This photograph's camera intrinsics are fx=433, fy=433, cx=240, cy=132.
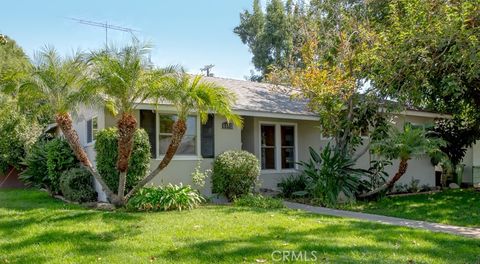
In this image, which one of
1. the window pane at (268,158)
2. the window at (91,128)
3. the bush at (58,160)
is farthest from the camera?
the window pane at (268,158)

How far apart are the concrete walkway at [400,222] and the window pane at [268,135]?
3776mm

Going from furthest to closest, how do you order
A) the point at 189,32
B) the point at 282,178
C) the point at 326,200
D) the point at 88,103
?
1. the point at 189,32
2. the point at 282,178
3. the point at 326,200
4. the point at 88,103

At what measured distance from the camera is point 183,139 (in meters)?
13.2

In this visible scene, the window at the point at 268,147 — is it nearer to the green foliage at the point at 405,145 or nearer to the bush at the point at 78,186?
the green foliage at the point at 405,145

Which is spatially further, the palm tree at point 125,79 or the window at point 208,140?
the window at point 208,140

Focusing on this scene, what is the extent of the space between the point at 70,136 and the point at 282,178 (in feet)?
24.9

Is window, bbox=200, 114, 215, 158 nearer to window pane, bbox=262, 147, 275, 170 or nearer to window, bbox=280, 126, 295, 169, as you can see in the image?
window pane, bbox=262, 147, 275, 170

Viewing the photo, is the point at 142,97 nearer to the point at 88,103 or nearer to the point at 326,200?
the point at 88,103

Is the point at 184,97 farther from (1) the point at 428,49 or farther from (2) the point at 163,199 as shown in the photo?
(1) the point at 428,49

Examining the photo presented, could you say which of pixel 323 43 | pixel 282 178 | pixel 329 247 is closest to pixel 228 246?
pixel 329 247

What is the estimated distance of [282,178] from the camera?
1517 cm

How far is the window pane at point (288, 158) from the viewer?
15.7 meters

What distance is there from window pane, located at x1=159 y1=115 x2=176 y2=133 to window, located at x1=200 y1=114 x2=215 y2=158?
999 millimetres

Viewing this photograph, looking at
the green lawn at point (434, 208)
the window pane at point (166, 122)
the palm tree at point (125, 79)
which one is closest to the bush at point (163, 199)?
the palm tree at point (125, 79)
